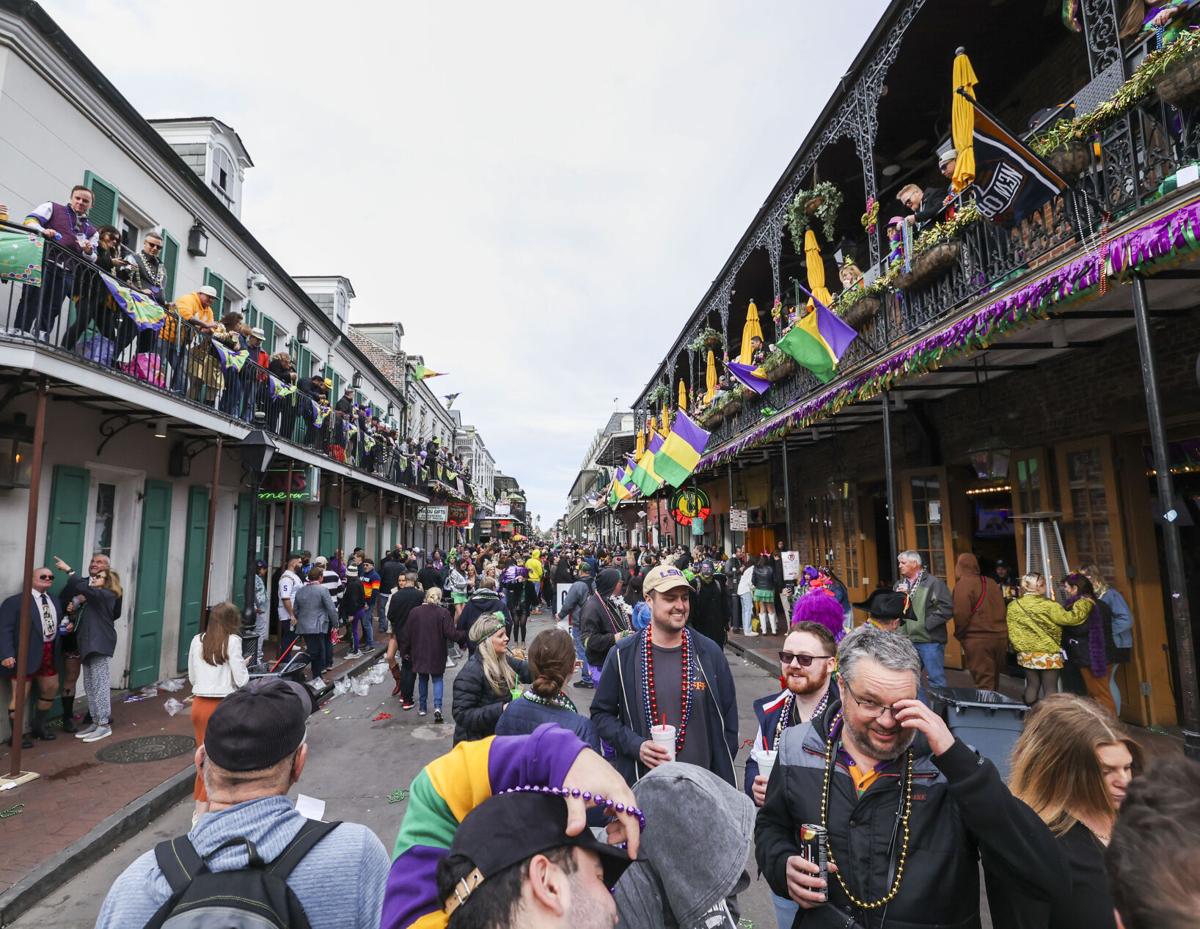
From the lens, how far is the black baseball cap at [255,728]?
5.54 ft

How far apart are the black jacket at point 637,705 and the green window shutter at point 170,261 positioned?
11.0 m

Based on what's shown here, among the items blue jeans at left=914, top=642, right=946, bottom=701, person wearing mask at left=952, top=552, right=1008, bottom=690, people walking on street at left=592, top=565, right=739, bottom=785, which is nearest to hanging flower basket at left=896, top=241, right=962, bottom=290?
person wearing mask at left=952, top=552, right=1008, bottom=690

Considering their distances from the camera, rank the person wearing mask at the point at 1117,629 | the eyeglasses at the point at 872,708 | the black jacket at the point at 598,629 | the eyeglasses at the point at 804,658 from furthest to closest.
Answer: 1. the person wearing mask at the point at 1117,629
2. the black jacket at the point at 598,629
3. the eyeglasses at the point at 804,658
4. the eyeglasses at the point at 872,708

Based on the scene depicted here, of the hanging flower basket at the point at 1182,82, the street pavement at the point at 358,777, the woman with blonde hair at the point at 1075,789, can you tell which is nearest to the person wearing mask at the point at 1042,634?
the street pavement at the point at 358,777

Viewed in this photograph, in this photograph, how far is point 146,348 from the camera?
833 cm

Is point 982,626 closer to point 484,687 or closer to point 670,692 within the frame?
point 670,692

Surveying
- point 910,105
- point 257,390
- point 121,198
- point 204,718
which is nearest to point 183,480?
point 257,390

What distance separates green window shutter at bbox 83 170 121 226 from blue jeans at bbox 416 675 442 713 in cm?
796

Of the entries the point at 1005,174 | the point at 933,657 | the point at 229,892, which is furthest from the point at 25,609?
the point at 1005,174

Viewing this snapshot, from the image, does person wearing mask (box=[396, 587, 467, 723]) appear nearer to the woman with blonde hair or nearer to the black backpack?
the black backpack

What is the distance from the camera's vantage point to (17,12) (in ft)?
23.7

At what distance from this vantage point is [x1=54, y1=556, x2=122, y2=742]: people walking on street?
7.18 metres

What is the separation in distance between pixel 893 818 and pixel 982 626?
21.7ft

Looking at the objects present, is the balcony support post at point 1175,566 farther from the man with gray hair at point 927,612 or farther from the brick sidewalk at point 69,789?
the brick sidewalk at point 69,789
